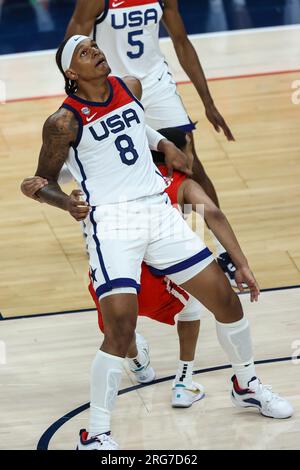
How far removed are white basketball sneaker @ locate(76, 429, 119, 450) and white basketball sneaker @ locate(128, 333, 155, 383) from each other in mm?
826

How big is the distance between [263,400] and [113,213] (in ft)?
3.91

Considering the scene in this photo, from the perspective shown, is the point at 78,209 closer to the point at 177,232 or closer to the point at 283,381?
the point at 177,232

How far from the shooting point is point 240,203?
8719mm

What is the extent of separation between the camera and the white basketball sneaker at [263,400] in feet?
19.1

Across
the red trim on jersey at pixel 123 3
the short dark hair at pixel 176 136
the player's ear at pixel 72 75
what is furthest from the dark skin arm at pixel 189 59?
the player's ear at pixel 72 75

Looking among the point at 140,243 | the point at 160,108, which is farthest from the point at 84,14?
the point at 140,243

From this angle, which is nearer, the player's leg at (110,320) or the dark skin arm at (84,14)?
the player's leg at (110,320)

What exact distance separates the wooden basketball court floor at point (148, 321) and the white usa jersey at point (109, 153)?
1178 millimetres

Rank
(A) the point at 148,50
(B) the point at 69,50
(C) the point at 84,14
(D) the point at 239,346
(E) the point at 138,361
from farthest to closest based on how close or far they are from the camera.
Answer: (A) the point at 148,50 → (C) the point at 84,14 → (E) the point at 138,361 → (D) the point at 239,346 → (B) the point at 69,50

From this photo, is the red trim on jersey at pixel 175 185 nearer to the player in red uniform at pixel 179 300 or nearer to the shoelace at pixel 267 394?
the player in red uniform at pixel 179 300

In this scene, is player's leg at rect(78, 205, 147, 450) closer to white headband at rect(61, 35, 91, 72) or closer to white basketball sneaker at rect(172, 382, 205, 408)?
white basketball sneaker at rect(172, 382, 205, 408)

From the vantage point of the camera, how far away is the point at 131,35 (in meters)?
7.42

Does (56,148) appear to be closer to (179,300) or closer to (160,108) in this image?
(179,300)
